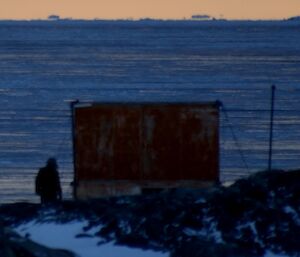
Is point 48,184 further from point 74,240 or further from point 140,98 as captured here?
point 140,98

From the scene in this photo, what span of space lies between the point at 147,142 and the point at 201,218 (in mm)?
7208

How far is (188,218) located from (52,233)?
136 cm

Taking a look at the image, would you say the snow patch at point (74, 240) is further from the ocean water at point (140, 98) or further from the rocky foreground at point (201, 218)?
the ocean water at point (140, 98)

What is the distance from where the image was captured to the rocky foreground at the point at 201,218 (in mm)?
13438

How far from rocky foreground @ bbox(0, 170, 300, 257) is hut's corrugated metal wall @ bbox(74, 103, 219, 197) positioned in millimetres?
5807

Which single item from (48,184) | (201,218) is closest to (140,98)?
(48,184)

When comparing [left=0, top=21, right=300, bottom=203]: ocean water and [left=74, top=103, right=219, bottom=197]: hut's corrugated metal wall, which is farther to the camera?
[left=0, top=21, right=300, bottom=203]: ocean water

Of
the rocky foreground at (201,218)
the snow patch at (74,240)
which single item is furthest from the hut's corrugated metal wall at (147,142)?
the snow patch at (74,240)

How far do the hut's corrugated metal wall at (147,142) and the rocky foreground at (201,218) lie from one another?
229 inches

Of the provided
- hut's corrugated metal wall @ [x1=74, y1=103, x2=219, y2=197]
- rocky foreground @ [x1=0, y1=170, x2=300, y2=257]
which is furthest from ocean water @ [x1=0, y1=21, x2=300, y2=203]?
rocky foreground @ [x1=0, y1=170, x2=300, y2=257]

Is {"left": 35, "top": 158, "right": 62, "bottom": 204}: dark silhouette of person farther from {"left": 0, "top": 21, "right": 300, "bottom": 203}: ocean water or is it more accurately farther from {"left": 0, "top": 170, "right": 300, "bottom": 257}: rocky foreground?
{"left": 0, "top": 21, "right": 300, "bottom": 203}: ocean water

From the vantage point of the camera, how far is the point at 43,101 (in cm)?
4972

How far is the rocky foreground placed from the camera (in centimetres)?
1344

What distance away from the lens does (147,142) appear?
2114cm
